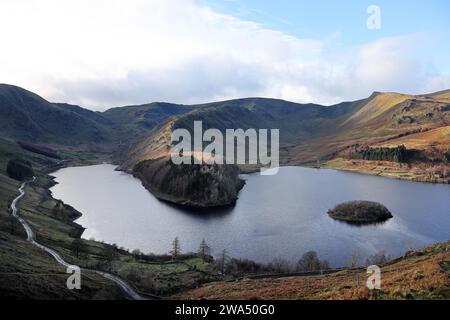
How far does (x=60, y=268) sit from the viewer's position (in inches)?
2557

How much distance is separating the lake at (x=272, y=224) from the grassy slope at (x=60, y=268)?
13.1 metres

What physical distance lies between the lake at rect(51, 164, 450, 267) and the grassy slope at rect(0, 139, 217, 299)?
13103 millimetres

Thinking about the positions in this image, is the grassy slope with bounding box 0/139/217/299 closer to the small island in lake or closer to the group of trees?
the group of trees

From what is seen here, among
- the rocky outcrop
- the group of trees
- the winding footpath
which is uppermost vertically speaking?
the rocky outcrop

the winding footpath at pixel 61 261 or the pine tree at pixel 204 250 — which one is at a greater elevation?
the winding footpath at pixel 61 261

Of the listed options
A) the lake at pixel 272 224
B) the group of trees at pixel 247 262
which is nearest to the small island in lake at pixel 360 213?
the lake at pixel 272 224

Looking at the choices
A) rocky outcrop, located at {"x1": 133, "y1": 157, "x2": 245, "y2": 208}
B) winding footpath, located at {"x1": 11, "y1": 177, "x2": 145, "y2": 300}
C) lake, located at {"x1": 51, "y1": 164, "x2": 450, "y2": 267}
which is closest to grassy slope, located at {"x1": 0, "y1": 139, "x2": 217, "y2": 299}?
winding footpath, located at {"x1": 11, "y1": 177, "x2": 145, "y2": 300}

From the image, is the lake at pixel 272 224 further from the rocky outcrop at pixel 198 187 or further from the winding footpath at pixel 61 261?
the winding footpath at pixel 61 261

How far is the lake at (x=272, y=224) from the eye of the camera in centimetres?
10500

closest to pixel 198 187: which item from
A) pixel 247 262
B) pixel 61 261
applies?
pixel 247 262

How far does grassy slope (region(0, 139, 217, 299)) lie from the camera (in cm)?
4919
